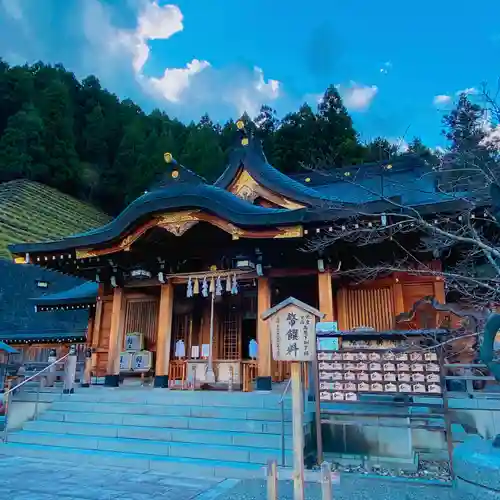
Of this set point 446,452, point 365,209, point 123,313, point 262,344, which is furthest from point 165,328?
point 446,452

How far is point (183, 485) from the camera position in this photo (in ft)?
16.4

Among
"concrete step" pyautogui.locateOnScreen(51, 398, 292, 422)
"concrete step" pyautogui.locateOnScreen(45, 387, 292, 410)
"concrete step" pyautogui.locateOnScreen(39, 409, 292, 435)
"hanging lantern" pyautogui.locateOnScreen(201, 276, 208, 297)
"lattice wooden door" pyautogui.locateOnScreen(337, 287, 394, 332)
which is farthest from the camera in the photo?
"hanging lantern" pyautogui.locateOnScreen(201, 276, 208, 297)

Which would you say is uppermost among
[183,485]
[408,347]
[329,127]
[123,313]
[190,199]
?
[329,127]

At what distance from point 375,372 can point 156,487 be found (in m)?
3.40

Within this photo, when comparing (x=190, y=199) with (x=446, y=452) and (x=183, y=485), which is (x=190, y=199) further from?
(x=446, y=452)

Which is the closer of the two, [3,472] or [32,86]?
[3,472]

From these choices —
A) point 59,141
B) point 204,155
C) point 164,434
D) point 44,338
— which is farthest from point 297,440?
point 59,141

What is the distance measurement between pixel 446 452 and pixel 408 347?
168cm

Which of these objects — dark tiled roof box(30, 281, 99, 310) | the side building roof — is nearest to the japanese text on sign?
dark tiled roof box(30, 281, 99, 310)

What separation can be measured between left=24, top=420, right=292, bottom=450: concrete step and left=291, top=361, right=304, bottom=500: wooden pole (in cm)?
229

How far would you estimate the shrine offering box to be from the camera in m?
5.89

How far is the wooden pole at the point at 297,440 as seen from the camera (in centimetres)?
343

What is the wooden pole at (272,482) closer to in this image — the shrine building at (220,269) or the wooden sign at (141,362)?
the shrine building at (220,269)

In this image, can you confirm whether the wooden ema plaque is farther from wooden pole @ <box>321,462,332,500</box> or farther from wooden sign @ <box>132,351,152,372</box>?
wooden sign @ <box>132,351,152,372</box>
